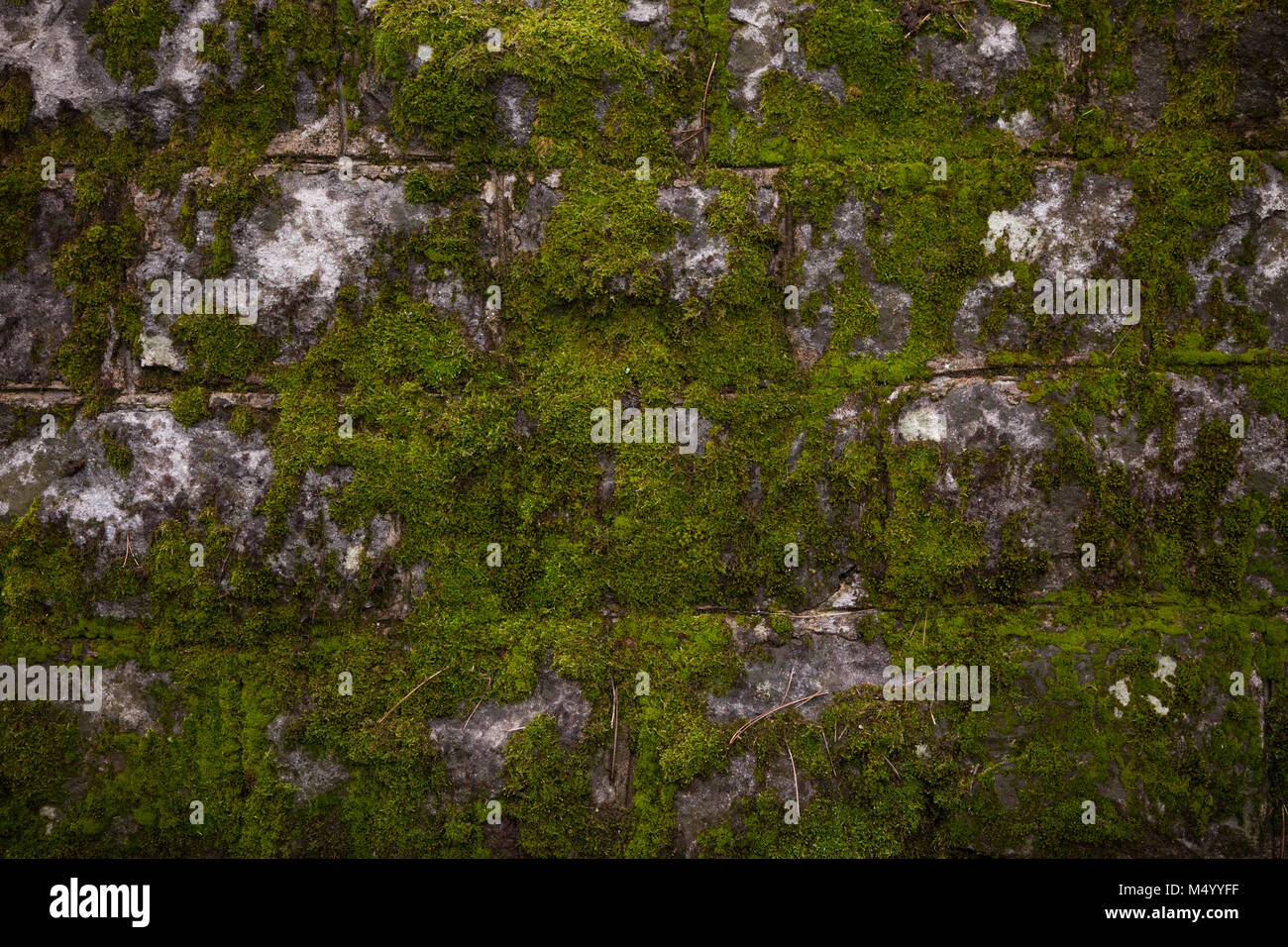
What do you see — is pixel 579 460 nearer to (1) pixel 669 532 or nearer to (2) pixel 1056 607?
(1) pixel 669 532

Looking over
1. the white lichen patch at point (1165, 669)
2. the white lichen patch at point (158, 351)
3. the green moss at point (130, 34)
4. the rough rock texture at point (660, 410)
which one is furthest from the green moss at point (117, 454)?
the white lichen patch at point (1165, 669)

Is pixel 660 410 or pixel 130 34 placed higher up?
pixel 130 34

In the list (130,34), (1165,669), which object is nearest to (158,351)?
(130,34)

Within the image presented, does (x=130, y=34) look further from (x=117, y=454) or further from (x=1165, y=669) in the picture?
(x=1165, y=669)

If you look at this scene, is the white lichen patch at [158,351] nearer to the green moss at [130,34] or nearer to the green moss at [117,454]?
the green moss at [117,454]

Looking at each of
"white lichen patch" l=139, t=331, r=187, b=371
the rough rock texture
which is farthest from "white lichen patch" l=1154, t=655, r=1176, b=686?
"white lichen patch" l=139, t=331, r=187, b=371

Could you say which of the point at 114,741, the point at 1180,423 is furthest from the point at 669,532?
the point at 114,741

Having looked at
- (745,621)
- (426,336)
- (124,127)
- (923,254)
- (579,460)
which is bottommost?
(745,621)

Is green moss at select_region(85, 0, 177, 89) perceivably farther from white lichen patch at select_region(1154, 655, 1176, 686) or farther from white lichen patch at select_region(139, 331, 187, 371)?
white lichen patch at select_region(1154, 655, 1176, 686)

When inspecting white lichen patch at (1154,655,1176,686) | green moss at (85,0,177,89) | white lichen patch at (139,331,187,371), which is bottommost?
white lichen patch at (1154,655,1176,686)

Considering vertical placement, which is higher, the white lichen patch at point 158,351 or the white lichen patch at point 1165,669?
the white lichen patch at point 158,351

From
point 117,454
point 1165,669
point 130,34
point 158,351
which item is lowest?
point 1165,669
